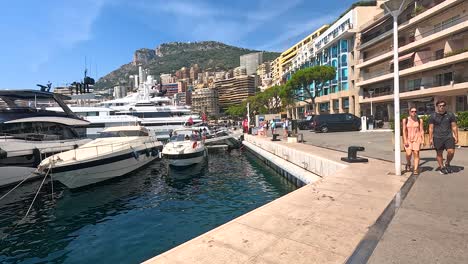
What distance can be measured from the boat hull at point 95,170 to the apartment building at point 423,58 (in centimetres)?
3003

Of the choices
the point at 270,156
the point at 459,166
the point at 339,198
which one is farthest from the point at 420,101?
the point at 339,198

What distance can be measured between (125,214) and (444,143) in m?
10.5

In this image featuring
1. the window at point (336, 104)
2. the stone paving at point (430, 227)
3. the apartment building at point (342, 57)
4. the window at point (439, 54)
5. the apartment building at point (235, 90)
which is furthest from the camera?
the apartment building at point (235, 90)

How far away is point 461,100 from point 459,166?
104 ft

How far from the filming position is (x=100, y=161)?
1505 cm

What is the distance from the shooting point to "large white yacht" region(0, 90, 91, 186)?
650 inches

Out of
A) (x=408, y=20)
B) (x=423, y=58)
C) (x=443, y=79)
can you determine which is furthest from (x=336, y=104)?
(x=443, y=79)

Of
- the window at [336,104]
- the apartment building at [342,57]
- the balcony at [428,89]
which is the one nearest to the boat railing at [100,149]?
the balcony at [428,89]

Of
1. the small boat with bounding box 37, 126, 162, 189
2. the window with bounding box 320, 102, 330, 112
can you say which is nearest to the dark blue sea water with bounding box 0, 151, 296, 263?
the small boat with bounding box 37, 126, 162, 189

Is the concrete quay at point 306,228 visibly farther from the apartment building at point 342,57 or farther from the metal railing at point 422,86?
the apartment building at point 342,57

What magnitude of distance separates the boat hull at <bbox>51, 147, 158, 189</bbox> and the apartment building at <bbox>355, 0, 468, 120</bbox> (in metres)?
30.0

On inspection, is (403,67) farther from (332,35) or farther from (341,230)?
(341,230)

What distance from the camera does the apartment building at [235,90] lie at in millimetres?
180250

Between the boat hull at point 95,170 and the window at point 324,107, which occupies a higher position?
the window at point 324,107
